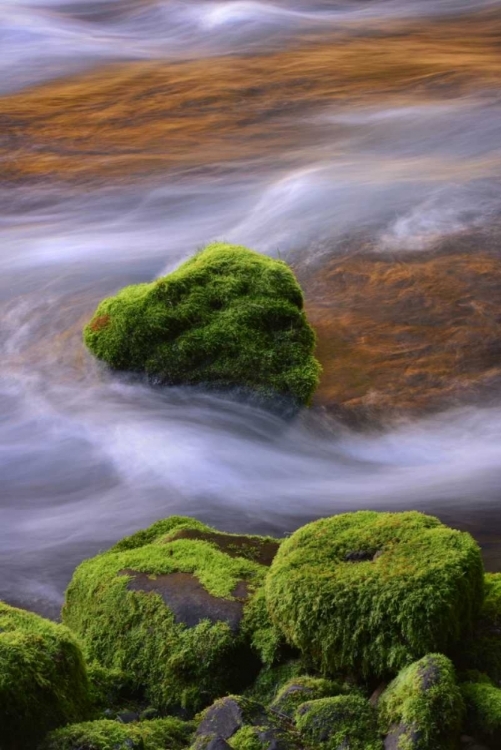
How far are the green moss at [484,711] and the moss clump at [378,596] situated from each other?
21 centimetres

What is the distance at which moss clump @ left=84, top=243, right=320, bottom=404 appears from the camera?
20.6 ft

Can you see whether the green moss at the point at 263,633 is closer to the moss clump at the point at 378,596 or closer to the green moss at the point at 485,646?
the moss clump at the point at 378,596

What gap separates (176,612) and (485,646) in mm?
1110

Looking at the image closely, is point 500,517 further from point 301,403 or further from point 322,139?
point 322,139

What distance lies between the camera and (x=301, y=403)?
6.16 m

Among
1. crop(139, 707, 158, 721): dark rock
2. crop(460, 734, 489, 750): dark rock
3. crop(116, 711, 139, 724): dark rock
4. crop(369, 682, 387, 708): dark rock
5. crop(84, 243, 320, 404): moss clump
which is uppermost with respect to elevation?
crop(84, 243, 320, 404): moss clump

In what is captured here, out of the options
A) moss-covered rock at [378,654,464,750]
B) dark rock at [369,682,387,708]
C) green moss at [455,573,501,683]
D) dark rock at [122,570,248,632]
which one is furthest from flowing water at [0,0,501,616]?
moss-covered rock at [378,654,464,750]

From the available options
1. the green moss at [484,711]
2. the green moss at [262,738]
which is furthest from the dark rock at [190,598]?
the green moss at [484,711]

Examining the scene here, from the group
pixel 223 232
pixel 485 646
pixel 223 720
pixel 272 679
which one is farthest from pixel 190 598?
pixel 223 232

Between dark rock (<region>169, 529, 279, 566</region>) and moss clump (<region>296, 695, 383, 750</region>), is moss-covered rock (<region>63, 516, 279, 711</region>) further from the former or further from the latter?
moss clump (<region>296, 695, 383, 750</region>)

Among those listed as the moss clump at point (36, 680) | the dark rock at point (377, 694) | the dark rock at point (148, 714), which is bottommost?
the dark rock at point (148, 714)

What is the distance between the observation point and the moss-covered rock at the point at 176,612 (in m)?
3.46

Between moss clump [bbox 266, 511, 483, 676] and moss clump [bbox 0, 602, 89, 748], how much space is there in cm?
71

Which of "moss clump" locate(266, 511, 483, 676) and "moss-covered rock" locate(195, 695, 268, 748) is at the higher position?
"moss clump" locate(266, 511, 483, 676)
